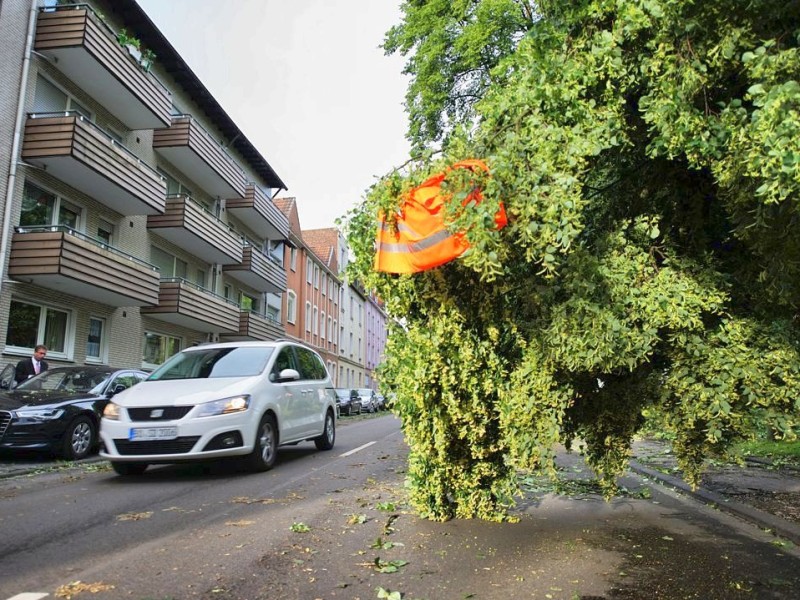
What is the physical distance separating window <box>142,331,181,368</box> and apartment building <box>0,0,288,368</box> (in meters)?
0.06

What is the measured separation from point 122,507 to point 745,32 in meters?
6.58

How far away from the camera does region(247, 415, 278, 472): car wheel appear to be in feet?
28.3

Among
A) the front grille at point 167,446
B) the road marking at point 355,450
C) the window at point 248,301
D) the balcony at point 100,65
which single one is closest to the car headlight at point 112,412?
the front grille at point 167,446

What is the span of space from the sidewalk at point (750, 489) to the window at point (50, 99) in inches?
628

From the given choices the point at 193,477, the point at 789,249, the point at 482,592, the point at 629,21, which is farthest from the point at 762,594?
the point at 193,477

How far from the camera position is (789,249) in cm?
425

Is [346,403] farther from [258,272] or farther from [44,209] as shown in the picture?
[44,209]

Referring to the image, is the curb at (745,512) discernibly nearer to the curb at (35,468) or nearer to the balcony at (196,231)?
the curb at (35,468)

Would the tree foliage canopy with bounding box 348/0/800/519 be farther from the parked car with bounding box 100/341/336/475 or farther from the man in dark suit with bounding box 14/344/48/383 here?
the man in dark suit with bounding box 14/344/48/383

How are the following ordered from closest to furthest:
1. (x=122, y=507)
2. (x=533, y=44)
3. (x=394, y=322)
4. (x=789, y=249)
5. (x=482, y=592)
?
(x=482, y=592) → (x=789, y=249) → (x=533, y=44) → (x=394, y=322) → (x=122, y=507)

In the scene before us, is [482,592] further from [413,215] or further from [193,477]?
[193,477]

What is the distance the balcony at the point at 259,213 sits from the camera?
100.0 ft

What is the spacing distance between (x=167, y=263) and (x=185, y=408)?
18198 mm

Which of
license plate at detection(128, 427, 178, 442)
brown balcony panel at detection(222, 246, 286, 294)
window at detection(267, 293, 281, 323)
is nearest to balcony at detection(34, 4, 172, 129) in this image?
brown balcony panel at detection(222, 246, 286, 294)
